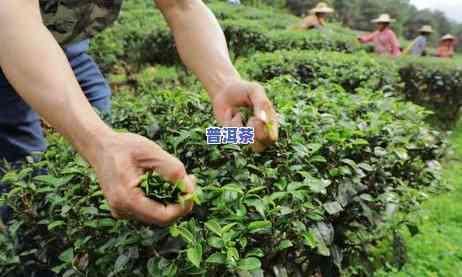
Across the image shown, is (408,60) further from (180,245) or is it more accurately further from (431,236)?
(180,245)

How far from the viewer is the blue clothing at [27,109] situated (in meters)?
2.08

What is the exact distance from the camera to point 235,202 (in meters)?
1.42

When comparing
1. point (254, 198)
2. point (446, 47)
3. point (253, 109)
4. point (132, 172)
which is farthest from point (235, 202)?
point (446, 47)

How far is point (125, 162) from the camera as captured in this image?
1099mm

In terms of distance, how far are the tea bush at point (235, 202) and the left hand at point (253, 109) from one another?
0.11m

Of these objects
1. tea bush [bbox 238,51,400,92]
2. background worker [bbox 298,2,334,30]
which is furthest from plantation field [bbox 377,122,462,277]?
background worker [bbox 298,2,334,30]

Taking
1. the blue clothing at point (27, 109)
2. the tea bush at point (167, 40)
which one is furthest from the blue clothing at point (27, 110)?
the tea bush at point (167, 40)

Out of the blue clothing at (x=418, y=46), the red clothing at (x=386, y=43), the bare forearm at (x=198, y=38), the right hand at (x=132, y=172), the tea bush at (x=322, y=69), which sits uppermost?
the bare forearm at (x=198, y=38)

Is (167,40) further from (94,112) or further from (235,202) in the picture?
(94,112)

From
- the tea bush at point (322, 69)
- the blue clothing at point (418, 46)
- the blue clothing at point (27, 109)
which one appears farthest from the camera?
the blue clothing at point (418, 46)

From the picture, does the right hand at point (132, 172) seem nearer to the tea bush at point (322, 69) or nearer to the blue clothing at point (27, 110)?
the blue clothing at point (27, 110)

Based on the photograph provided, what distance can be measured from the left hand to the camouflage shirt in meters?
0.55

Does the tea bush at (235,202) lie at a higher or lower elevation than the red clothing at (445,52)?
higher

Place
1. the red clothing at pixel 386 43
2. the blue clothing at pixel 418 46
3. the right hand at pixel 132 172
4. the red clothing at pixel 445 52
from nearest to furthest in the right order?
the right hand at pixel 132 172 < the red clothing at pixel 386 43 < the blue clothing at pixel 418 46 < the red clothing at pixel 445 52
